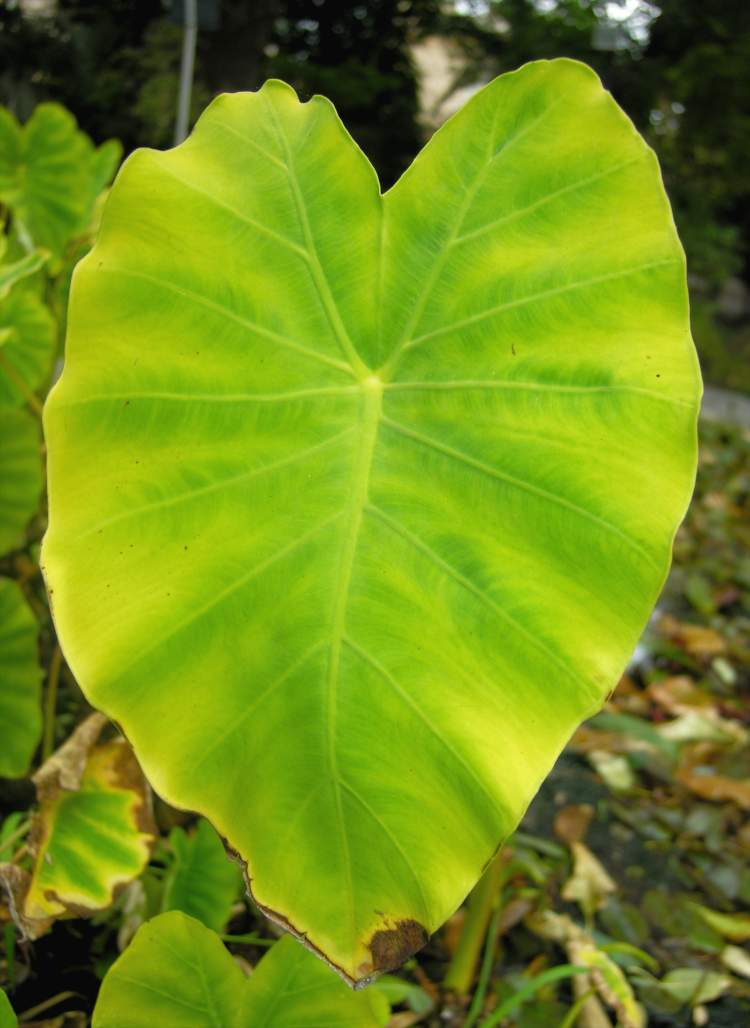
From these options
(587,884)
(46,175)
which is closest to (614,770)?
(587,884)

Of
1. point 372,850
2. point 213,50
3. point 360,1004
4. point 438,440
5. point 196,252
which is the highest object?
point 196,252

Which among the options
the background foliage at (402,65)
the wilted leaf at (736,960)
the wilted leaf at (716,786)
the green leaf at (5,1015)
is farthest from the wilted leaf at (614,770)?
the background foliage at (402,65)

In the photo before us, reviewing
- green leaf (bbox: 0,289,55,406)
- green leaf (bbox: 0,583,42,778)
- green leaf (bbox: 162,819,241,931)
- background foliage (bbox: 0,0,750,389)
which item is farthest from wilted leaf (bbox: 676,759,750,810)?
background foliage (bbox: 0,0,750,389)

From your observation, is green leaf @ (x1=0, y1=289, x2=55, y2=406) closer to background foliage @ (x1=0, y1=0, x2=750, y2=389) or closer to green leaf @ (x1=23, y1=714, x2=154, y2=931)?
green leaf @ (x1=23, y1=714, x2=154, y2=931)

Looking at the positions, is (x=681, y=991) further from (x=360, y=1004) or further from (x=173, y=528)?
(x=173, y=528)

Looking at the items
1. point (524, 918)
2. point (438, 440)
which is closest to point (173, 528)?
point (438, 440)
